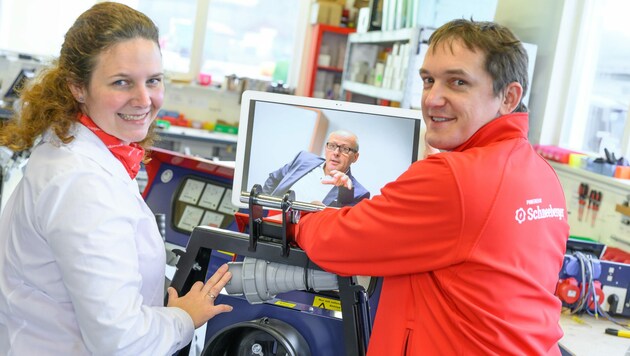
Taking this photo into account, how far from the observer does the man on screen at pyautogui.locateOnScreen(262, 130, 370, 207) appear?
1907 millimetres

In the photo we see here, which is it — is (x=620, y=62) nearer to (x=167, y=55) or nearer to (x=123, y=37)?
(x=123, y=37)

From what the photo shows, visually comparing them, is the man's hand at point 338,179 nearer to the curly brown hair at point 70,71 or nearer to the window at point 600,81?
Answer: the curly brown hair at point 70,71

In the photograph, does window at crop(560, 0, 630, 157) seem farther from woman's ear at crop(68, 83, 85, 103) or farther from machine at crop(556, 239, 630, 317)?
woman's ear at crop(68, 83, 85, 103)

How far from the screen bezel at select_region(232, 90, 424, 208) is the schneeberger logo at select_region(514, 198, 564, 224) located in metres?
0.57

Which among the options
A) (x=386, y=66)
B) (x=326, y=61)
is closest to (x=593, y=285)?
(x=386, y=66)

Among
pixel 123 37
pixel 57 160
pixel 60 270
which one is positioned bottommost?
pixel 60 270

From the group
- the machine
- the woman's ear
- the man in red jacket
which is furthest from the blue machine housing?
the machine

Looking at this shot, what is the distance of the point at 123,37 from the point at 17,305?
561mm

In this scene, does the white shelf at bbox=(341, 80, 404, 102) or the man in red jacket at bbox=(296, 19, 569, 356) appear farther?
the white shelf at bbox=(341, 80, 404, 102)

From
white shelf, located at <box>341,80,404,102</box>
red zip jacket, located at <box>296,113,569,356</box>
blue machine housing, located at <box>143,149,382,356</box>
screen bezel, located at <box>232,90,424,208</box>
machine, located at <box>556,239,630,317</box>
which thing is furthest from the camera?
white shelf, located at <box>341,80,404,102</box>

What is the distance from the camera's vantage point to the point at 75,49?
4.62 feet

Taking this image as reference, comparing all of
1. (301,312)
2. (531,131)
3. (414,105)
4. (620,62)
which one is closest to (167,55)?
(414,105)

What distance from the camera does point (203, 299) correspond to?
5.24 feet

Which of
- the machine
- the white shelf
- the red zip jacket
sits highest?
the white shelf
